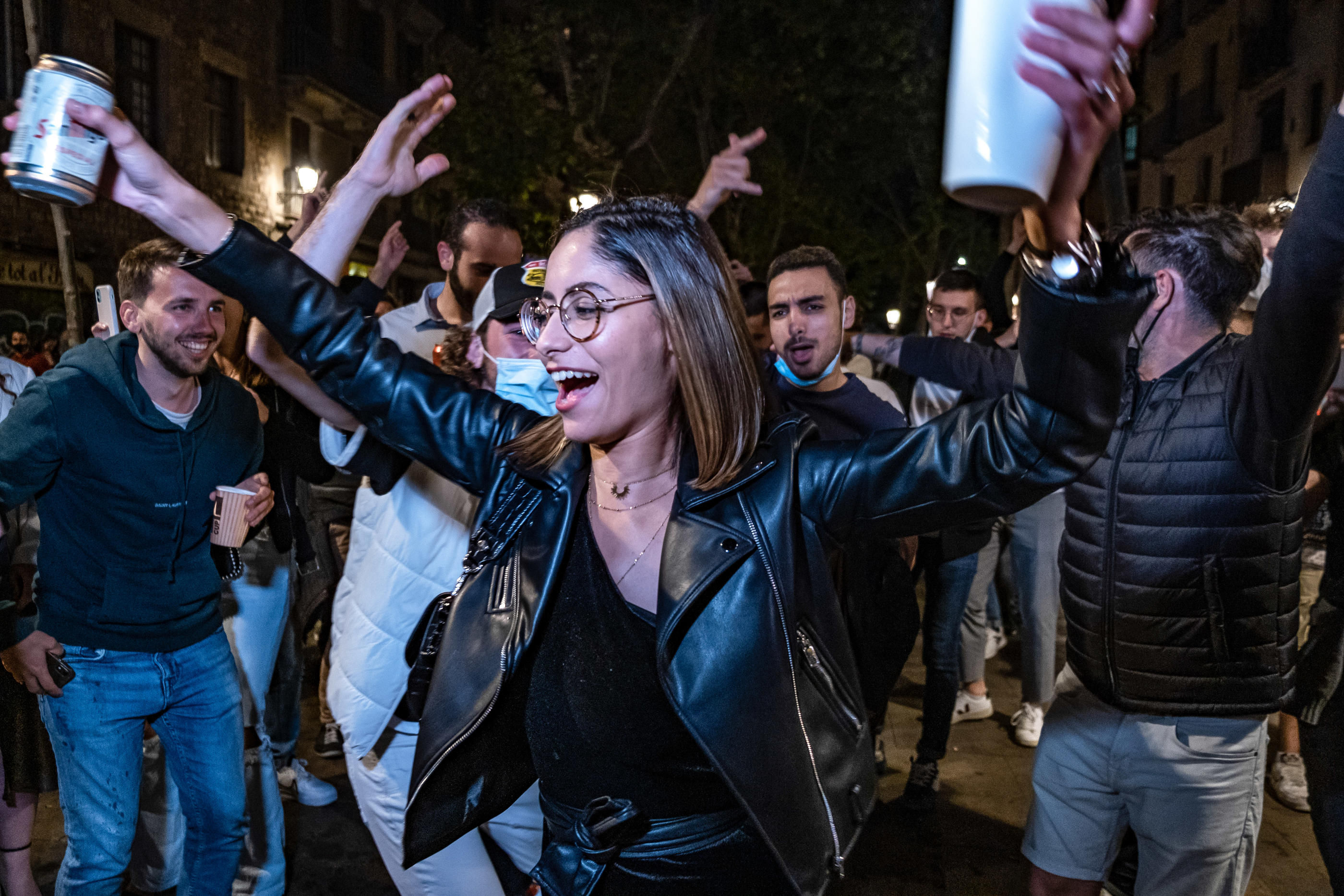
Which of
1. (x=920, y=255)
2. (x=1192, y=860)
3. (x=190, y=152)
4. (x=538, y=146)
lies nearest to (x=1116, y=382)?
(x=1192, y=860)

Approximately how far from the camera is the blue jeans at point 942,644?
16.1ft

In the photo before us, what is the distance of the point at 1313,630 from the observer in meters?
3.04

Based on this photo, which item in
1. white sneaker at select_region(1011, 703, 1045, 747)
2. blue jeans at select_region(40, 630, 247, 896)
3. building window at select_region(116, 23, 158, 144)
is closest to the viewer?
blue jeans at select_region(40, 630, 247, 896)

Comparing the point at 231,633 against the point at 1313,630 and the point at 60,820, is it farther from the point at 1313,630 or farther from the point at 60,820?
the point at 1313,630

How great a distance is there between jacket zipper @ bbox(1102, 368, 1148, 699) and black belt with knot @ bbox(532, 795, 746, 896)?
1324 mm

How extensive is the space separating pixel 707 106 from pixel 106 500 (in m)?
Result: 18.4

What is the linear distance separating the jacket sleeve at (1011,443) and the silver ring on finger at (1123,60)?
261 millimetres

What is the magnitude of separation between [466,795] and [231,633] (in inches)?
95.3

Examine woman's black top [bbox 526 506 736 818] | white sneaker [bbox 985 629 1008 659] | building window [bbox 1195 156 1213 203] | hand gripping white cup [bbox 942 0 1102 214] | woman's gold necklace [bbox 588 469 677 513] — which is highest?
building window [bbox 1195 156 1213 203]

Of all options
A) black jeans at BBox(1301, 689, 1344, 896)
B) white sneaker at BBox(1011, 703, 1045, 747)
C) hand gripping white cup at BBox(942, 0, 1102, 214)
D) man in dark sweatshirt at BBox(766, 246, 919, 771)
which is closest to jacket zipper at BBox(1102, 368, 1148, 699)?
black jeans at BBox(1301, 689, 1344, 896)

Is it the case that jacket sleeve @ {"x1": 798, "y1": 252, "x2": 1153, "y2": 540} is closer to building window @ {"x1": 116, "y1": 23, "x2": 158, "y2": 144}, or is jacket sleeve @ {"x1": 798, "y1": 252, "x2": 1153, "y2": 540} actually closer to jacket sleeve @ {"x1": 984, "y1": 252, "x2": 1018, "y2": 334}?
jacket sleeve @ {"x1": 984, "y1": 252, "x2": 1018, "y2": 334}

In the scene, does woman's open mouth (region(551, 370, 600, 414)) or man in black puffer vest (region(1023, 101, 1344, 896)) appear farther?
man in black puffer vest (region(1023, 101, 1344, 896))

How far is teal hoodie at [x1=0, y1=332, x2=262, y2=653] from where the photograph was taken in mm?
2961

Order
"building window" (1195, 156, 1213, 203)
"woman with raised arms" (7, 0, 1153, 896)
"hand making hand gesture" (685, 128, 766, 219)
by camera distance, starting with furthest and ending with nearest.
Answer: "building window" (1195, 156, 1213, 203), "hand making hand gesture" (685, 128, 766, 219), "woman with raised arms" (7, 0, 1153, 896)
